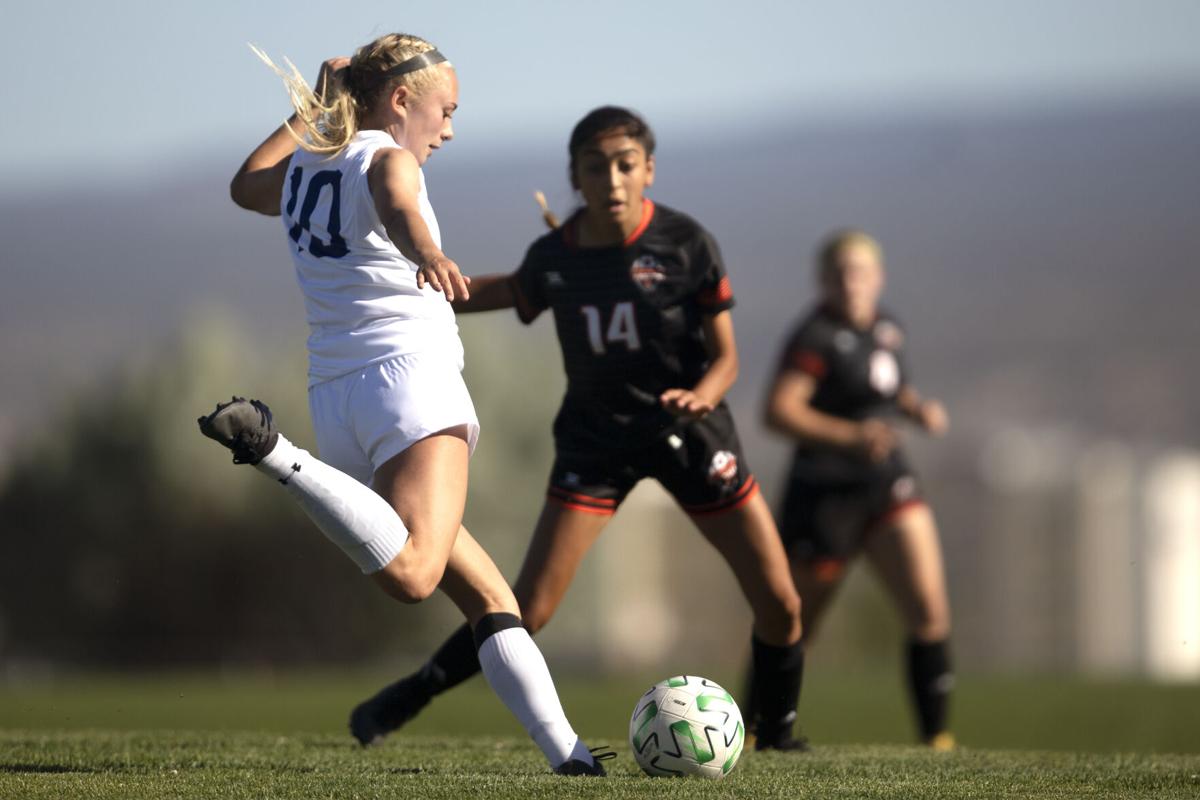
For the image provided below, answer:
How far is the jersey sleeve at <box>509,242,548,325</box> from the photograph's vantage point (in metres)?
7.02

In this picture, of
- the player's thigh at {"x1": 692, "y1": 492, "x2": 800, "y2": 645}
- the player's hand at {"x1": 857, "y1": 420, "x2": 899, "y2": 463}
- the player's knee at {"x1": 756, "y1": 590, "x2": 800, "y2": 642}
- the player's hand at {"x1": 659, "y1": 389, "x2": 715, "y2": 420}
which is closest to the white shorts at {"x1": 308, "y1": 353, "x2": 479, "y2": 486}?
the player's hand at {"x1": 659, "y1": 389, "x2": 715, "y2": 420}

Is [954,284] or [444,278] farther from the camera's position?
[954,284]

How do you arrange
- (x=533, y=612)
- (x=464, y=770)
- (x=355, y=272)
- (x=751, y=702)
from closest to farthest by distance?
1. (x=355, y=272)
2. (x=464, y=770)
3. (x=533, y=612)
4. (x=751, y=702)

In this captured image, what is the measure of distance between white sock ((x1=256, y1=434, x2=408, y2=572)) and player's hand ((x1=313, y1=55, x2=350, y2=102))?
1.25 meters

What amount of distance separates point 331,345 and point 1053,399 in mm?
128576

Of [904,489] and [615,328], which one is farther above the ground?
[615,328]

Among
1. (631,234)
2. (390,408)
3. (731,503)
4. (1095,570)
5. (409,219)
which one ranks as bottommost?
(1095,570)

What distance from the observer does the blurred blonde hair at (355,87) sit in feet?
18.6

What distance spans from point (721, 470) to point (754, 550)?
1.08ft

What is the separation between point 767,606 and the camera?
714cm

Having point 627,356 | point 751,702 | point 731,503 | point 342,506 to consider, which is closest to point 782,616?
point 731,503

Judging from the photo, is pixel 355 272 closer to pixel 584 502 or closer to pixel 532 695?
pixel 532 695

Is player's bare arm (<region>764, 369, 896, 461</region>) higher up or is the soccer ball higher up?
player's bare arm (<region>764, 369, 896, 461</region>)

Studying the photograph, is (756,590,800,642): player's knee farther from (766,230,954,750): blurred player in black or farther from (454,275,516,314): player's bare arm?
(766,230,954,750): blurred player in black
